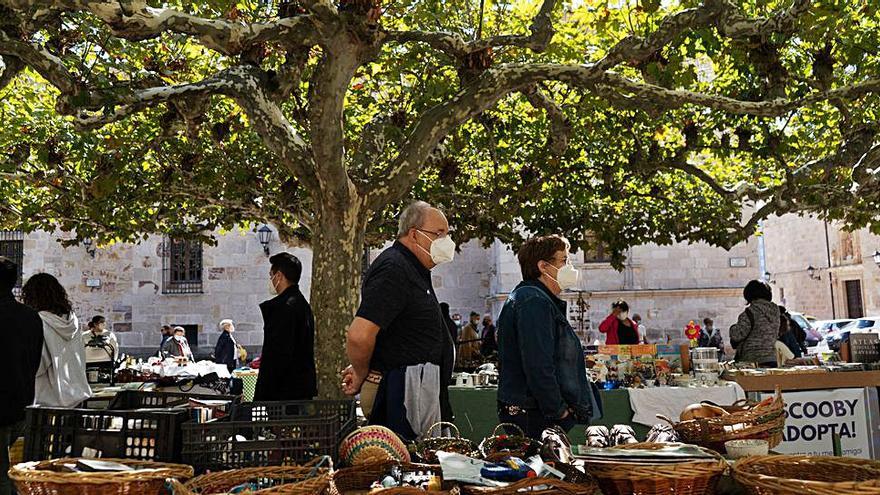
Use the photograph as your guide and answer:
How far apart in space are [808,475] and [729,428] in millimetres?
762

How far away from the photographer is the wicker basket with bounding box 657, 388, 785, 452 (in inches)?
123

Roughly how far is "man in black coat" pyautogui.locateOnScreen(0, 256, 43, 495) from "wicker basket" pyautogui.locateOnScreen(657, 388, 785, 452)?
402 cm

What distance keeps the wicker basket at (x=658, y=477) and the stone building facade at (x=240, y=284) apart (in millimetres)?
19816

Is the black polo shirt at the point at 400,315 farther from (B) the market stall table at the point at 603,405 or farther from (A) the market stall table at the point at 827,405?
(A) the market stall table at the point at 827,405

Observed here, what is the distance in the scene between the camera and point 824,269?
43.9 m

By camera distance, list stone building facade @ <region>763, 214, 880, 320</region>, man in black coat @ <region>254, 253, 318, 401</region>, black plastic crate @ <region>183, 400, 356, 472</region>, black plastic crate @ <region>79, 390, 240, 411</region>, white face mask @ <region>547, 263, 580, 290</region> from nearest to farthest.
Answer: black plastic crate @ <region>183, 400, 356, 472</region> < black plastic crate @ <region>79, 390, 240, 411</region> < white face mask @ <region>547, 263, 580, 290</region> < man in black coat @ <region>254, 253, 318, 401</region> < stone building facade @ <region>763, 214, 880, 320</region>

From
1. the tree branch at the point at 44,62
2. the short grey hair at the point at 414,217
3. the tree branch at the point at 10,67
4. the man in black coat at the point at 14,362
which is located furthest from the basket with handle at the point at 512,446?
the tree branch at the point at 10,67

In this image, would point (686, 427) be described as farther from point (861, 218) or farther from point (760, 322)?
point (861, 218)

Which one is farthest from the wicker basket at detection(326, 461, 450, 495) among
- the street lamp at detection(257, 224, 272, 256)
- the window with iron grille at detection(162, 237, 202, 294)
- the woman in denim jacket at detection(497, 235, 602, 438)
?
the window with iron grille at detection(162, 237, 202, 294)

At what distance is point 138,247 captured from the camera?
73.5 feet

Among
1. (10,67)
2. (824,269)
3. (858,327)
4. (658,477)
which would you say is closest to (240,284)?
(10,67)

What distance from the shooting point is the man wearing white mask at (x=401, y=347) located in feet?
12.1

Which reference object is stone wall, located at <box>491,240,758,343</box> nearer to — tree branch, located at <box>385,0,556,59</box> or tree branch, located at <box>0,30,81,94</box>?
tree branch, located at <box>385,0,556,59</box>

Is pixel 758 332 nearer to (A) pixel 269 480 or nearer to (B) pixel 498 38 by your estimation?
(B) pixel 498 38
